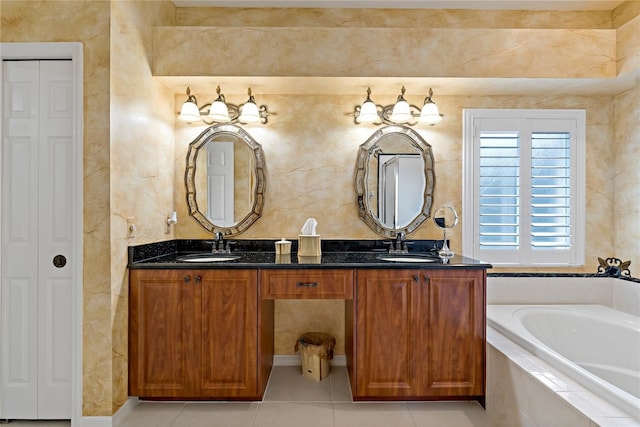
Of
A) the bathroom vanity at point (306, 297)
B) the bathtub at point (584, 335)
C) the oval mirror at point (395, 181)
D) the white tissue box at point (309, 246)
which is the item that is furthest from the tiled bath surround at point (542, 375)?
the white tissue box at point (309, 246)

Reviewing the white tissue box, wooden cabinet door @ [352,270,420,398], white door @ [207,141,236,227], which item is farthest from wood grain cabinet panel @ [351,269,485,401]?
white door @ [207,141,236,227]

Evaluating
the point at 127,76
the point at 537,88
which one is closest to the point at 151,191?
the point at 127,76

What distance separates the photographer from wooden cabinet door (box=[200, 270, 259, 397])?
229 cm

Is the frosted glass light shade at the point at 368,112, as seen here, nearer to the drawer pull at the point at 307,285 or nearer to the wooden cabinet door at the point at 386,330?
the wooden cabinet door at the point at 386,330

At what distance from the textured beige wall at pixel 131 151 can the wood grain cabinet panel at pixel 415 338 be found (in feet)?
4.55

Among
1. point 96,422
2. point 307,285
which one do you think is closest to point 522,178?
point 307,285

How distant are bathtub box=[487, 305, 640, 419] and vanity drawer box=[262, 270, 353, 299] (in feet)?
3.32

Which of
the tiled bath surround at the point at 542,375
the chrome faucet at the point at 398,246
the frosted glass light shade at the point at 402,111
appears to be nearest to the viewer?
the tiled bath surround at the point at 542,375

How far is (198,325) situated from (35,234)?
105cm

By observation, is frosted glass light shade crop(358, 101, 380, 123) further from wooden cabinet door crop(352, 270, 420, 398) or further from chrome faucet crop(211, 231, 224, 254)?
chrome faucet crop(211, 231, 224, 254)

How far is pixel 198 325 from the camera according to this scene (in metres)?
2.29

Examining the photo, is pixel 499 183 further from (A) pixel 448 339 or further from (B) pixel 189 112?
(B) pixel 189 112

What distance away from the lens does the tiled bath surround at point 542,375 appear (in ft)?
4.84

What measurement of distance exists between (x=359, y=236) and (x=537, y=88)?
1715 millimetres
